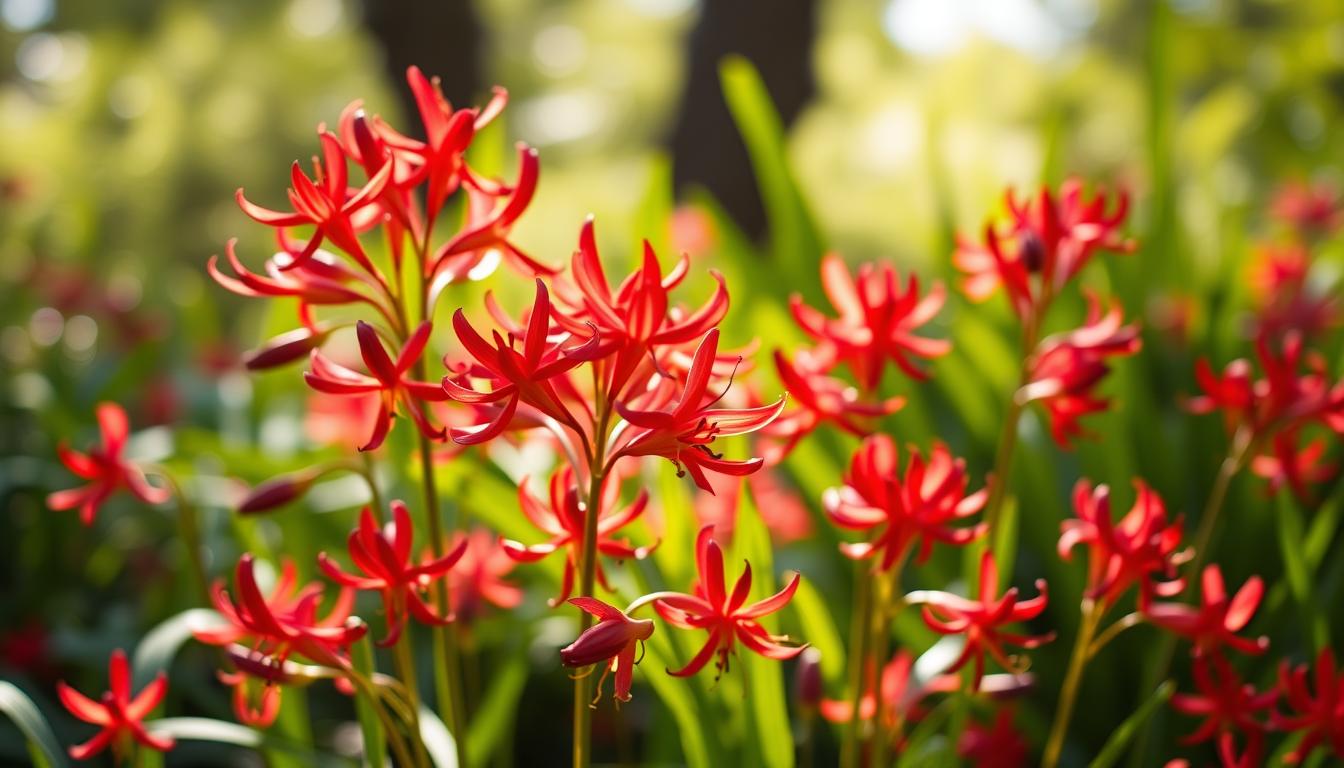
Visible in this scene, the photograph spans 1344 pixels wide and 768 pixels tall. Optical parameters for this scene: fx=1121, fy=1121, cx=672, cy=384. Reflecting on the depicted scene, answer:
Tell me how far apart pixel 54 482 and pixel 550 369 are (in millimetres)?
1506

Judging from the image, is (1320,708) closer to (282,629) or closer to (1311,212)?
(282,629)

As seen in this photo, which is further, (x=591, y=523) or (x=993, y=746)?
(x=993, y=746)

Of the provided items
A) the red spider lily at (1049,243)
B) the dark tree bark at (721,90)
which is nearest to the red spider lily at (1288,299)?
the red spider lily at (1049,243)

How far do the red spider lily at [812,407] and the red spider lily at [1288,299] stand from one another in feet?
3.08

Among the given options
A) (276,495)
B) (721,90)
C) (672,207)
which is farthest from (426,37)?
(276,495)

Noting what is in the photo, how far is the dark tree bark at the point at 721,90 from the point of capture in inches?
139

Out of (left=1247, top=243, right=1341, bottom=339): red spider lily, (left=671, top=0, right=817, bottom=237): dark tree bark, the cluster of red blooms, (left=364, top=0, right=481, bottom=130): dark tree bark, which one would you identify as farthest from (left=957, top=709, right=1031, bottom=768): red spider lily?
(left=364, top=0, right=481, bottom=130): dark tree bark

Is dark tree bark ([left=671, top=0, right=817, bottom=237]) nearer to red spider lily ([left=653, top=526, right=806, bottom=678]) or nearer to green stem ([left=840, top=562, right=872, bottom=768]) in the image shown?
green stem ([left=840, top=562, right=872, bottom=768])

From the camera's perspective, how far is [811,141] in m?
4.28

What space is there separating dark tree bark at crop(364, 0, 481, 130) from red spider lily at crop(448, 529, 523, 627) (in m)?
3.31

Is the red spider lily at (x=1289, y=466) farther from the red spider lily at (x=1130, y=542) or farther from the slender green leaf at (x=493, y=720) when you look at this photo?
the slender green leaf at (x=493, y=720)

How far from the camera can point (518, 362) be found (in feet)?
1.77

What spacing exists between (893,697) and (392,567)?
45 cm

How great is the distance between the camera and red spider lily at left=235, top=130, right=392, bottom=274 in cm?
60
